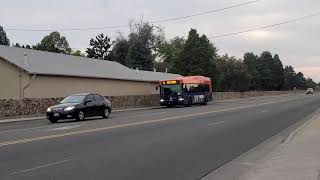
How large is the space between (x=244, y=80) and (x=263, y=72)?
43094mm

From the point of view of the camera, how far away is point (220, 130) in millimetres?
22938

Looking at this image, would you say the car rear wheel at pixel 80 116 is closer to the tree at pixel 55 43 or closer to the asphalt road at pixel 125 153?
the asphalt road at pixel 125 153

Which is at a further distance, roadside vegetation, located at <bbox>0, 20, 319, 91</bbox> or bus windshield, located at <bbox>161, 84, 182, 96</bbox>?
roadside vegetation, located at <bbox>0, 20, 319, 91</bbox>

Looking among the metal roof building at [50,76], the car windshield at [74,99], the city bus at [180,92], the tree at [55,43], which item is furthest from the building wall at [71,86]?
the tree at [55,43]

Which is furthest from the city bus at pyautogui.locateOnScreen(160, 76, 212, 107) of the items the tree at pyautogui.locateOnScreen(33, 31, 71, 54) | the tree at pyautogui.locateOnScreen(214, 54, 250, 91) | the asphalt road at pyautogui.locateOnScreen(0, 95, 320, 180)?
the tree at pyautogui.locateOnScreen(214, 54, 250, 91)

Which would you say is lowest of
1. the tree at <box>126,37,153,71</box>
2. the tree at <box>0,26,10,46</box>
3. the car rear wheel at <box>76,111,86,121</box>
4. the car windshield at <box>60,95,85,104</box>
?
the car rear wheel at <box>76,111,86,121</box>

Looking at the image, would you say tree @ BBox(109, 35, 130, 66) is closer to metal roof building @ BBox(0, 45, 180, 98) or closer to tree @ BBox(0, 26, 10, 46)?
tree @ BBox(0, 26, 10, 46)

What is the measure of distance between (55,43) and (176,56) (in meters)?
25.4

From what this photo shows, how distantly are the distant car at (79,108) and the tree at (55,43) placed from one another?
7765 centimetres

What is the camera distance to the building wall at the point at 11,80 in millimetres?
46281

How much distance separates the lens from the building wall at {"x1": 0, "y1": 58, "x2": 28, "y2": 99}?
152 ft

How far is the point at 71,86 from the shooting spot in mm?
51094

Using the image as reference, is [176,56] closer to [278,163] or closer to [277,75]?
[277,75]

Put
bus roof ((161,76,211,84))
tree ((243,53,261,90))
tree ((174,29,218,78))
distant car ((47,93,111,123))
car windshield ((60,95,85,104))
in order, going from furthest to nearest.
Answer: tree ((243,53,261,90)) < tree ((174,29,218,78)) < bus roof ((161,76,211,84)) < car windshield ((60,95,85,104)) < distant car ((47,93,111,123))
